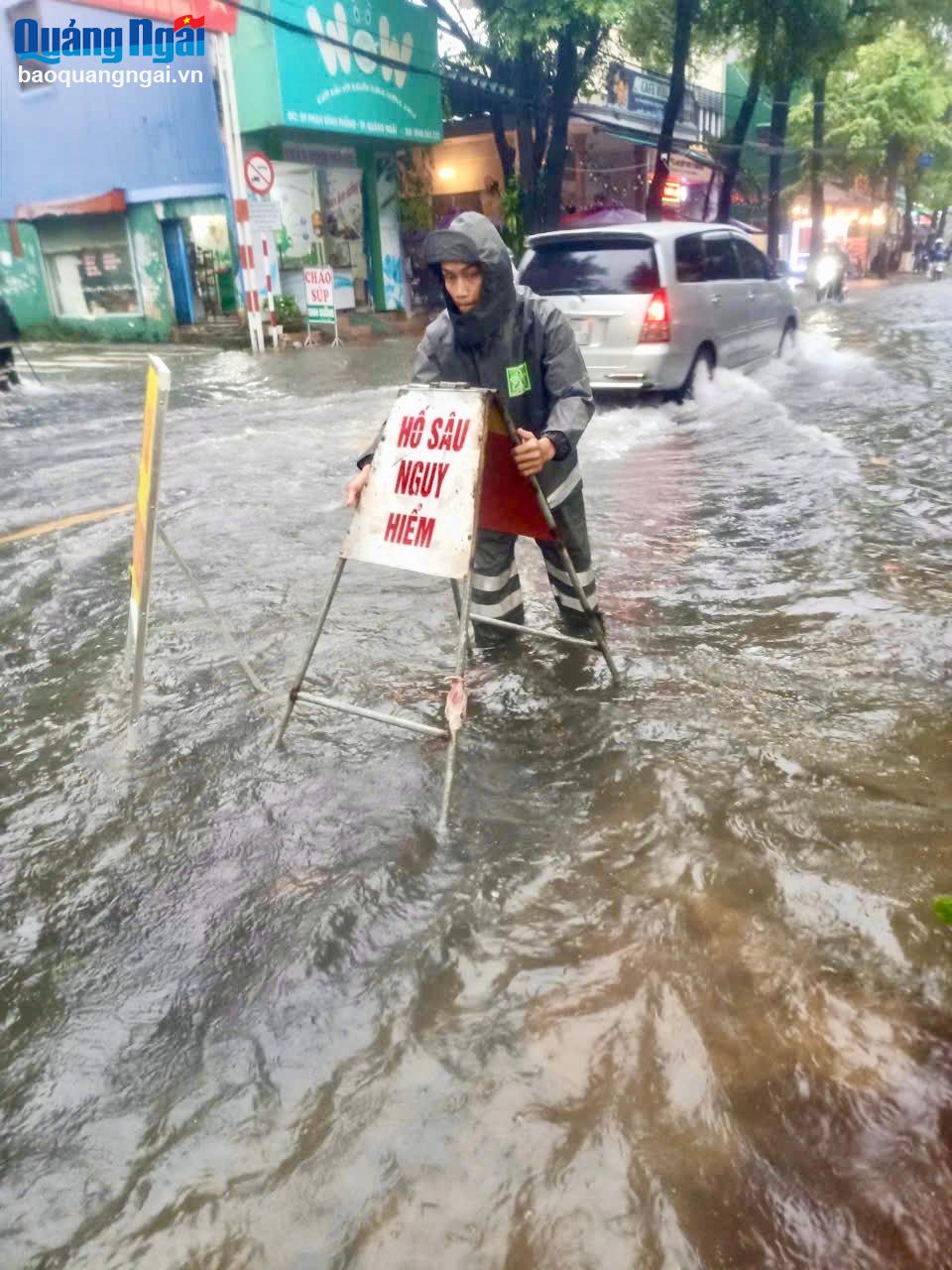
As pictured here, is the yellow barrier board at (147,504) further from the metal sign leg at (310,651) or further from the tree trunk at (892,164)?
the tree trunk at (892,164)

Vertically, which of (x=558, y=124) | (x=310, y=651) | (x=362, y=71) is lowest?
(x=310, y=651)

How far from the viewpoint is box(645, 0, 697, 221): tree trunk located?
17828mm

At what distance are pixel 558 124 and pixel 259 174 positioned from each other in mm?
5666

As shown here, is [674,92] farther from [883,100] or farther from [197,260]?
[883,100]

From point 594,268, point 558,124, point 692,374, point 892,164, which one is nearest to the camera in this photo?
point 594,268

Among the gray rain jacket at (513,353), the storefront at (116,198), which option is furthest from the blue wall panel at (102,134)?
the gray rain jacket at (513,353)

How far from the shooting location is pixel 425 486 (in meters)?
3.06

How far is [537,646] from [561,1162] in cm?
263

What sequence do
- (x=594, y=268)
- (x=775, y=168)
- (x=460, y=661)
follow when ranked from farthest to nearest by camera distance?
(x=775, y=168), (x=594, y=268), (x=460, y=661)

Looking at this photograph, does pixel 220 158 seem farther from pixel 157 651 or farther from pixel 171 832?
pixel 171 832

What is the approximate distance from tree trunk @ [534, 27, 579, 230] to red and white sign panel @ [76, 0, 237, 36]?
558 cm

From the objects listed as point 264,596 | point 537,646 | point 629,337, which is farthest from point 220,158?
point 537,646

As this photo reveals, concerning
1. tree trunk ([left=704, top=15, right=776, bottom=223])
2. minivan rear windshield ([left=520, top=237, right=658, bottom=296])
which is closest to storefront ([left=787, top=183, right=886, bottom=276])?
tree trunk ([left=704, top=15, right=776, bottom=223])

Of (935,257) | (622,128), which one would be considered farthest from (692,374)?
(935,257)
